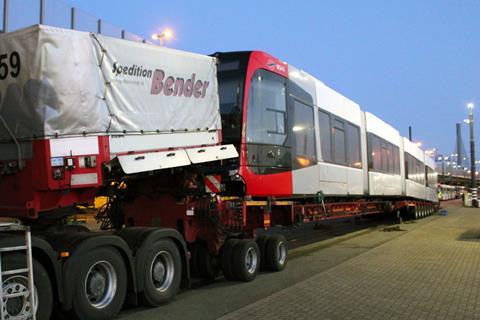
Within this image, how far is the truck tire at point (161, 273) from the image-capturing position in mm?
7191

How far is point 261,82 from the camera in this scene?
1016 cm

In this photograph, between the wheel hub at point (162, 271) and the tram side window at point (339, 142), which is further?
the tram side window at point (339, 142)

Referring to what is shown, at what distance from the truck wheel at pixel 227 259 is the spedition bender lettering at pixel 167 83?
8.56 ft

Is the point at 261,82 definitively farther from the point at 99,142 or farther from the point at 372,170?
the point at 372,170

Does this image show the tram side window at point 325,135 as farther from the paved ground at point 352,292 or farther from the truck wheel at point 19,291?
the truck wheel at point 19,291

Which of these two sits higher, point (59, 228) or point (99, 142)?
point (99, 142)

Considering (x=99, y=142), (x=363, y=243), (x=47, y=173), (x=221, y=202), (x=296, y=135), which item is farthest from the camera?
(x=363, y=243)

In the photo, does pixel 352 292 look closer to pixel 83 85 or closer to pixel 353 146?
pixel 83 85

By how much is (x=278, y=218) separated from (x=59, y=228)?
5.61 meters

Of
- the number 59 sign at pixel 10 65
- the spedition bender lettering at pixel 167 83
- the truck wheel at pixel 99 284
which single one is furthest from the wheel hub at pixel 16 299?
the spedition bender lettering at pixel 167 83

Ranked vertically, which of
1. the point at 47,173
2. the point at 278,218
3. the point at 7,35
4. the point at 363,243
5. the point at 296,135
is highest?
the point at 7,35

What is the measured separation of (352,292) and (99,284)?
3716 millimetres

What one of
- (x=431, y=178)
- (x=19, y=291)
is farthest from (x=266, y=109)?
(x=431, y=178)

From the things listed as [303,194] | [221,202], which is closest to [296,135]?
[303,194]
